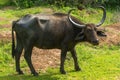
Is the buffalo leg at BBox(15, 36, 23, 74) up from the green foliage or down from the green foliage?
up

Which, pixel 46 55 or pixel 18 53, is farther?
pixel 46 55

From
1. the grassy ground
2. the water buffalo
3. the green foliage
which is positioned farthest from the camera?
the green foliage

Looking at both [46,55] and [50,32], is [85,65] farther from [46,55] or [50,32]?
[50,32]

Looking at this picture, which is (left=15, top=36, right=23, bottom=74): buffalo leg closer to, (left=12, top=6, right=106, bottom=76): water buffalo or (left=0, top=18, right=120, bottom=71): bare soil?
(left=12, top=6, right=106, bottom=76): water buffalo

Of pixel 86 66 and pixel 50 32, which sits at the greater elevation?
pixel 50 32

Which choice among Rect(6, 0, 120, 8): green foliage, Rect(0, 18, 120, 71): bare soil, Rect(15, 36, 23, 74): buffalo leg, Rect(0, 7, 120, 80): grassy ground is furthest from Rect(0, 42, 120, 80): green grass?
Rect(6, 0, 120, 8): green foliage

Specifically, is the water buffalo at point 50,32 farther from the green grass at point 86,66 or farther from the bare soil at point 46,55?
the bare soil at point 46,55

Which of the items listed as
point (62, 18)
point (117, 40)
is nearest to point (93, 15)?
point (117, 40)

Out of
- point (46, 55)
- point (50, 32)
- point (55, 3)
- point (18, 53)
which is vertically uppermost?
point (50, 32)

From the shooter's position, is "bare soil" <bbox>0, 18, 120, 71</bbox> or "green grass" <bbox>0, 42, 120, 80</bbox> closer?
"green grass" <bbox>0, 42, 120, 80</bbox>

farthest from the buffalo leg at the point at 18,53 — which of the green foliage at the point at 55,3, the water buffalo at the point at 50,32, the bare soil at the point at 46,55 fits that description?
the green foliage at the point at 55,3

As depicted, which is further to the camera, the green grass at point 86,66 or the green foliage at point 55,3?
the green foliage at point 55,3

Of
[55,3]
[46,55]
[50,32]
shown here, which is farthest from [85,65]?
[55,3]

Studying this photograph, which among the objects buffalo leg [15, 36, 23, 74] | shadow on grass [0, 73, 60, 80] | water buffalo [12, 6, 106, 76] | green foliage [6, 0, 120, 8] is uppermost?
water buffalo [12, 6, 106, 76]
